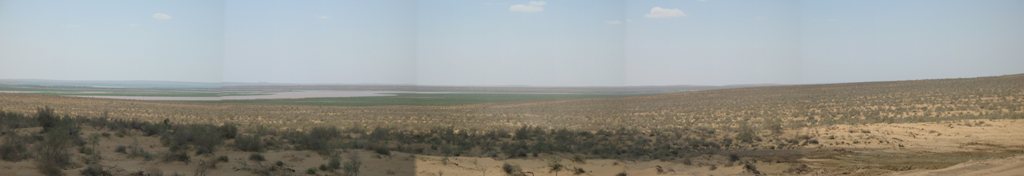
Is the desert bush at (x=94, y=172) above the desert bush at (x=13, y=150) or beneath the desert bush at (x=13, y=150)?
beneath

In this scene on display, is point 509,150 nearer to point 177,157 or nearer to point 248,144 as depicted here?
point 248,144

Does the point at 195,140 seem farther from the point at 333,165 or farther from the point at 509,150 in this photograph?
the point at 509,150

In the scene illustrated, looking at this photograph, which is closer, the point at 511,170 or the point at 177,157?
the point at 177,157

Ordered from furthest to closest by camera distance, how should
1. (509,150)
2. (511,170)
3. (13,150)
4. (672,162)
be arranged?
(509,150) → (672,162) → (511,170) → (13,150)

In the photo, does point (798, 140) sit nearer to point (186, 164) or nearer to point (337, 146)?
point (337, 146)

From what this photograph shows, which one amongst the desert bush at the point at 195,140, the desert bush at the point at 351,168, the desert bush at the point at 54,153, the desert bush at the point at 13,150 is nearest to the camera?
the desert bush at the point at 54,153

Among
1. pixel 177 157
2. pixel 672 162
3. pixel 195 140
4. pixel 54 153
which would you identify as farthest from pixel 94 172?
pixel 672 162

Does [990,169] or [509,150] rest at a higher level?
[990,169]

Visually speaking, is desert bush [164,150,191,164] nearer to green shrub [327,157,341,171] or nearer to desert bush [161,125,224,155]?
desert bush [161,125,224,155]

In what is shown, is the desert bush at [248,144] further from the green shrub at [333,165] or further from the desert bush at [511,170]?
the desert bush at [511,170]

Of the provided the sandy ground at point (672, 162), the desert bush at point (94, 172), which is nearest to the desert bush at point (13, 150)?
the sandy ground at point (672, 162)

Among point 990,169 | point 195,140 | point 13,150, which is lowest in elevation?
point 990,169

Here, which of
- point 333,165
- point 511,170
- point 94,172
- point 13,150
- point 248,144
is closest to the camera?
point 94,172

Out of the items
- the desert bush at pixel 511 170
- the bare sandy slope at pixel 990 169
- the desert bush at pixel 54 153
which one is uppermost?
the desert bush at pixel 54 153
